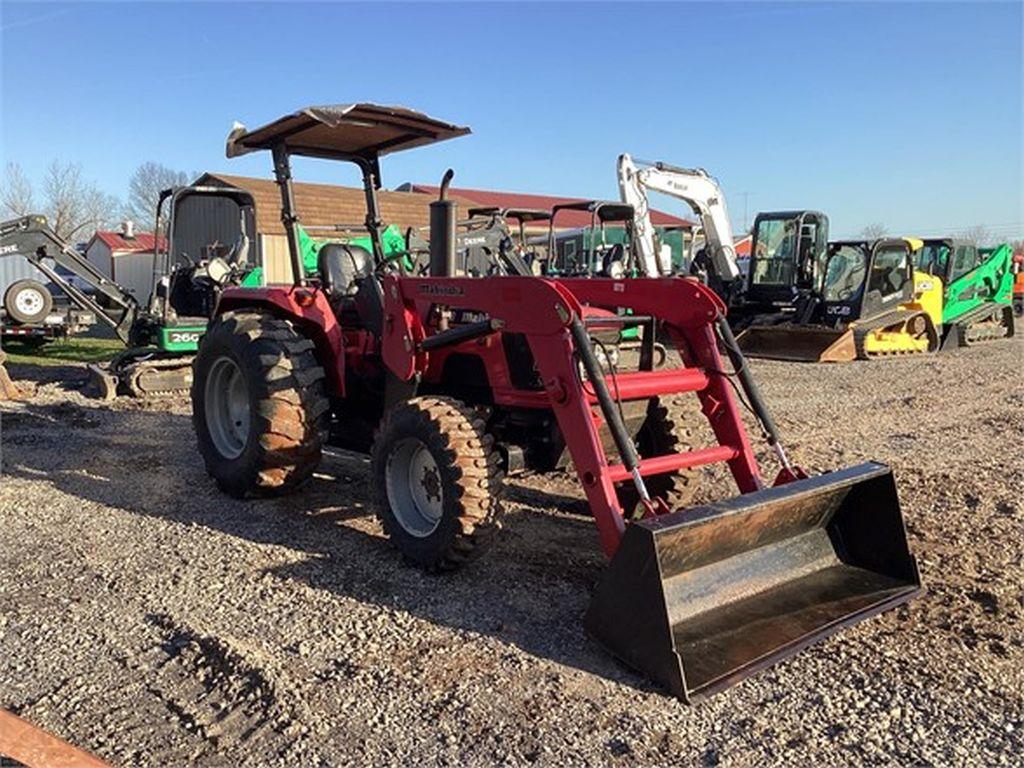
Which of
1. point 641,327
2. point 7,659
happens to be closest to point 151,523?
point 7,659

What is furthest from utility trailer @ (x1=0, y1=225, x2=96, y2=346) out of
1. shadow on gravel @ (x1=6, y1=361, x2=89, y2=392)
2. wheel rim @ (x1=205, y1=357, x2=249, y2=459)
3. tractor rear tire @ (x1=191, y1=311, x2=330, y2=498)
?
tractor rear tire @ (x1=191, y1=311, x2=330, y2=498)

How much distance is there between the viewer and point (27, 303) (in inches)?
519

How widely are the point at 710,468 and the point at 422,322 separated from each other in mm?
2540

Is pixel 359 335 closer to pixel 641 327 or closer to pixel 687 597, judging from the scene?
pixel 641 327

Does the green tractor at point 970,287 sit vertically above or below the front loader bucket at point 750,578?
above

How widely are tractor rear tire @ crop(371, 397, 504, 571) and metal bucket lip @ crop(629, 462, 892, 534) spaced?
0.90m

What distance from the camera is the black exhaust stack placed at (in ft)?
14.5

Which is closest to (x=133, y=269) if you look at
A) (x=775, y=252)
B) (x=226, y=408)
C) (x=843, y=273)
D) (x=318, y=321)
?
(x=775, y=252)

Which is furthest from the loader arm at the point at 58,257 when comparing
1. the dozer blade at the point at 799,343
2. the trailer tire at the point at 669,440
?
the dozer blade at the point at 799,343

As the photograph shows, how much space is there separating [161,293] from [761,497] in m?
9.31

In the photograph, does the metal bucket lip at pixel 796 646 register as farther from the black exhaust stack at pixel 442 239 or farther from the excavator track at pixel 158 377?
the excavator track at pixel 158 377

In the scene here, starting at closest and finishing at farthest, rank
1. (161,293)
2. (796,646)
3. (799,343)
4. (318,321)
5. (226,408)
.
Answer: (796,646)
(318,321)
(226,408)
(161,293)
(799,343)

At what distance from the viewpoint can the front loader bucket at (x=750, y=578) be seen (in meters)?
3.03

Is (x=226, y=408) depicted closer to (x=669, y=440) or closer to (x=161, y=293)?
(x=669, y=440)
